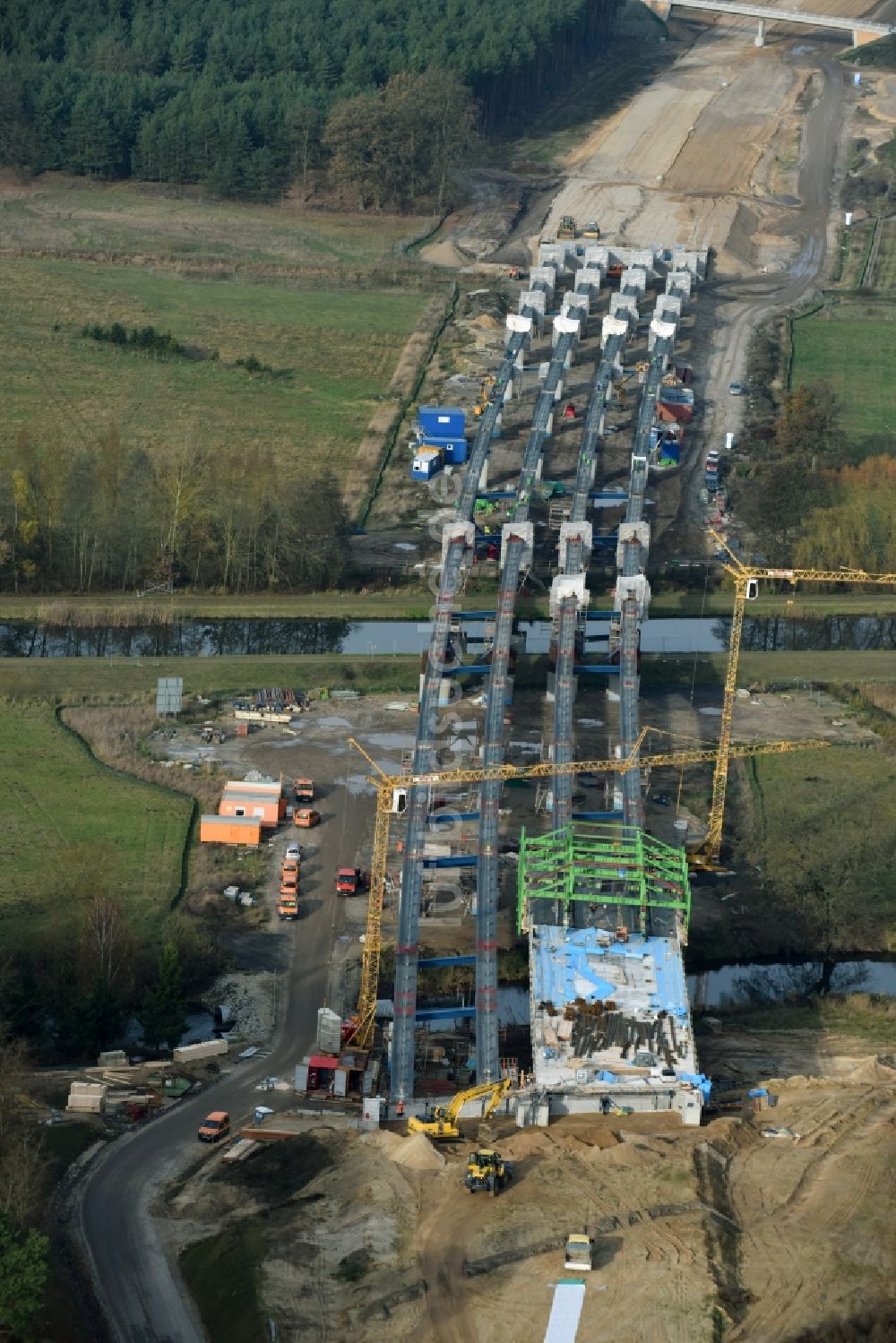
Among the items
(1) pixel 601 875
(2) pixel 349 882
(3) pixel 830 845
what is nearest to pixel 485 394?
(3) pixel 830 845

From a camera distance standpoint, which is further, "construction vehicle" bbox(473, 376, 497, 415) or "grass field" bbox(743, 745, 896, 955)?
"construction vehicle" bbox(473, 376, 497, 415)

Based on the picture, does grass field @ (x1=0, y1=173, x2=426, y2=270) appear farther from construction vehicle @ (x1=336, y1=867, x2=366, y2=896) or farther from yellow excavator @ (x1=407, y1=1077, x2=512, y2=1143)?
yellow excavator @ (x1=407, y1=1077, x2=512, y2=1143)

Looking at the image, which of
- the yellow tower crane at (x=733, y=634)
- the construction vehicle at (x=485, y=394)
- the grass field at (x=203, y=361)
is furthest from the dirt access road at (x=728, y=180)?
the yellow tower crane at (x=733, y=634)

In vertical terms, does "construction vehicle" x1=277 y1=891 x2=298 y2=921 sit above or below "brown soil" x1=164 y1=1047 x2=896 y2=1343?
below

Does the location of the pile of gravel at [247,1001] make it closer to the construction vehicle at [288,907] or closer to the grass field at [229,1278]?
the construction vehicle at [288,907]

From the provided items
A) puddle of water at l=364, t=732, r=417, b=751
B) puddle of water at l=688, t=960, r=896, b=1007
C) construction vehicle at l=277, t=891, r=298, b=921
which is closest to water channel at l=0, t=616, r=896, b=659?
puddle of water at l=364, t=732, r=417, b=751

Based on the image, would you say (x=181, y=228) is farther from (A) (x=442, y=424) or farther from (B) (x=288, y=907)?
(B) (x=288, y=907)
